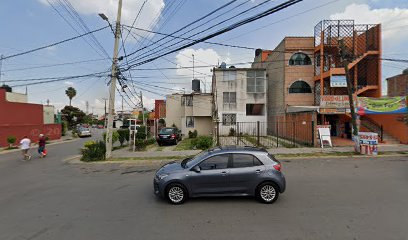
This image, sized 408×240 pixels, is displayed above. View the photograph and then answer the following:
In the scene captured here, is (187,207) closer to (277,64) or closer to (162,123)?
(277,64)

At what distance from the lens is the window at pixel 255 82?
89.5 feet

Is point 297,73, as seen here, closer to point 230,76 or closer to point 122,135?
point 230,76

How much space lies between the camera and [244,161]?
6.18 meters

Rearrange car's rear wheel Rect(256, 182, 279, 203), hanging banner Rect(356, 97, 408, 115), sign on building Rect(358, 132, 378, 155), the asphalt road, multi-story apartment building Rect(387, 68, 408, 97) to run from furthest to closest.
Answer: multi-story apartment building Rect(387, 68, 408, 97)
hanging banner Rect(356, 97, 408, 115)
sign on building Rect(358, 132, 378, 155)
car's rear wheel Rect(256, 182, 279, 203)
the asphalt road

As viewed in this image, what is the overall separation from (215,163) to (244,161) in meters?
0.77

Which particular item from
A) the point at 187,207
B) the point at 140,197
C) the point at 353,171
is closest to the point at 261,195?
the point at 187,207

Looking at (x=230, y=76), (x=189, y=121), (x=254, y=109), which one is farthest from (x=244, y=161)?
(x=189, y=121)

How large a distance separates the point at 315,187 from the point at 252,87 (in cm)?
2120

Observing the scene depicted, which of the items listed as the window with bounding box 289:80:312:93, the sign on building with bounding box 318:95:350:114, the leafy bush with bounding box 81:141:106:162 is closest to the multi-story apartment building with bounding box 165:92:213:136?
the window with bounding box 289:80:312:93

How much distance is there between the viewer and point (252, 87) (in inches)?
1081

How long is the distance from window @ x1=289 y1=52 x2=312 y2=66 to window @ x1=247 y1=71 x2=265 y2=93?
388 cm

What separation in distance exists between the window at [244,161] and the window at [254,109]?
22.0 m

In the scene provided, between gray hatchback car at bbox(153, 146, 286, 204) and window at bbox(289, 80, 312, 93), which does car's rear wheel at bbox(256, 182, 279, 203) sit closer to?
gray hatchback car at bbox(153, 146, 286, 204)

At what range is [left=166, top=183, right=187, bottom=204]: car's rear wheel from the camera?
5.97 meters
